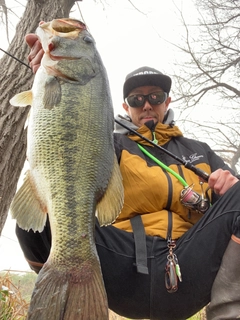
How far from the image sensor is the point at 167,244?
2.47 meters

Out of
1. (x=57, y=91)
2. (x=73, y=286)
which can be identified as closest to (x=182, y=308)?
(x=73, y=286)

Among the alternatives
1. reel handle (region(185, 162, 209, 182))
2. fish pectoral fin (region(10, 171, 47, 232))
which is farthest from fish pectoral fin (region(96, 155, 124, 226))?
reel handle (region(185, 162, 209, 182))

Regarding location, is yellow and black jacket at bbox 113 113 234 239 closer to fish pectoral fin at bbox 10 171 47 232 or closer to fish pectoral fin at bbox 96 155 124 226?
fish pectoral fin at bbox 96 155 124 226

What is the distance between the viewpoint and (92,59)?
213cm

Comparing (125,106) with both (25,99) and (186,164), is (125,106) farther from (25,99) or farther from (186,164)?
(25,99)

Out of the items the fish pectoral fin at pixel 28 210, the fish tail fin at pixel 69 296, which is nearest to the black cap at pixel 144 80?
the fish pectoral fin at pixel 28 210

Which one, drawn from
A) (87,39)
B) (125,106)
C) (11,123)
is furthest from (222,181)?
(11,123)

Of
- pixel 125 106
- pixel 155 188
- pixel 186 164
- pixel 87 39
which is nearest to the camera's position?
pixel 87 39

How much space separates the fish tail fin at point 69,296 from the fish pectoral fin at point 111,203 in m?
0.27

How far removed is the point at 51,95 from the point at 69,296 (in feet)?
2.88

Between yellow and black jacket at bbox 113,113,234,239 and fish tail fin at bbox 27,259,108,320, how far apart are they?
930 millimetres

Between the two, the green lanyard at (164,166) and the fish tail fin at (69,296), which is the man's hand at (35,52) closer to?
the green lanyard at (164,166)

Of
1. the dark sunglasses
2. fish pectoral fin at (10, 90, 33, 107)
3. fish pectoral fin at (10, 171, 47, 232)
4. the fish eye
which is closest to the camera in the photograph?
fish pectoral fin at (10, 171, 47, 232)

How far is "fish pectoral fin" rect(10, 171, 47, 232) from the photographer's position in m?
1.85
